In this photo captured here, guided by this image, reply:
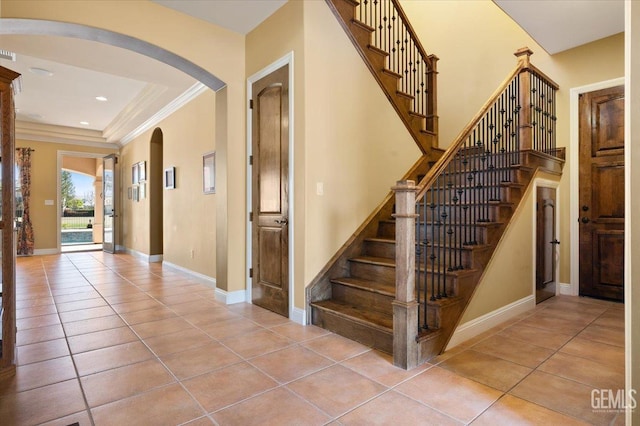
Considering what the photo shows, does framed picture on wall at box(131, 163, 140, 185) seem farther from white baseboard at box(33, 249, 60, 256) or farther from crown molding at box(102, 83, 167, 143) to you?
white baseboard at box(33, 249, 60, 256)

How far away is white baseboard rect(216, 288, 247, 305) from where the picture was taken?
397 centimetres

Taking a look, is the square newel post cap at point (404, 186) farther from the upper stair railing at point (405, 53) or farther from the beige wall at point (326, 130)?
the upper stair railing at point (405, 53)

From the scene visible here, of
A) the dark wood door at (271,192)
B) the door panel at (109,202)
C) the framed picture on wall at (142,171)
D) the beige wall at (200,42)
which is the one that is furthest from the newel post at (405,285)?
the door panel at (109,202)

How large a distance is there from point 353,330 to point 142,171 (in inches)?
265

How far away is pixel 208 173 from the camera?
4988 mm

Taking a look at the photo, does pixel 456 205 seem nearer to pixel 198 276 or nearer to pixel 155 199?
pixel 198 276

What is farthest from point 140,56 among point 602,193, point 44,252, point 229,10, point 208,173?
point 44,252

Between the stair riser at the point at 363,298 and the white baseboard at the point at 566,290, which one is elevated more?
the stair riser at the point at 363,298

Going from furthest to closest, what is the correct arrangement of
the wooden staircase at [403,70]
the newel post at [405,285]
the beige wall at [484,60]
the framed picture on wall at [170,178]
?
the framed picture on wall at [170,178] < the beige wall at [484,60] < the wooden staircase at [403,70] < the newel post at [405,285]

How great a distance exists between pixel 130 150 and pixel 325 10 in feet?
23.7

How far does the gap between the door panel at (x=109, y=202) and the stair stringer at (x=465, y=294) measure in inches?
347

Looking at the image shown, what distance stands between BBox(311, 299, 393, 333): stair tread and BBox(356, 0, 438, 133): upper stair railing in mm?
2733

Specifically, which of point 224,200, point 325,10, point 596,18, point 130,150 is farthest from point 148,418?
point 130,150

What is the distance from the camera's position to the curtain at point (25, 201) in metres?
8.30
